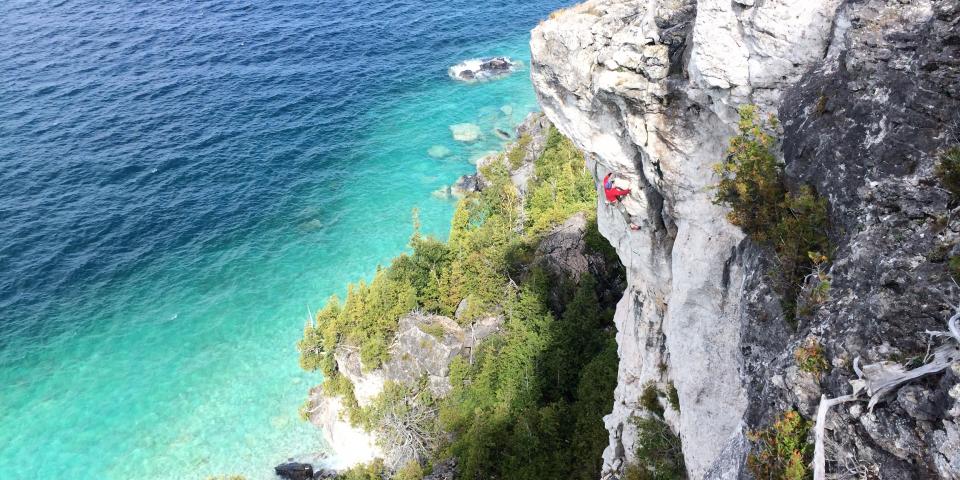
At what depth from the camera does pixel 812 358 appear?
10461mm

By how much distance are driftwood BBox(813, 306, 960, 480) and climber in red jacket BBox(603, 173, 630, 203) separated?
35.2ft

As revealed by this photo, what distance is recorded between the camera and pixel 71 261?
55.9 metres

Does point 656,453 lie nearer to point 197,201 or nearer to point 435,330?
point 435,330

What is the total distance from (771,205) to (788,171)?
2.70 feet

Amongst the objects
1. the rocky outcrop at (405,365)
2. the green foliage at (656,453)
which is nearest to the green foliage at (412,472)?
the rocky outcrop at (405,365)

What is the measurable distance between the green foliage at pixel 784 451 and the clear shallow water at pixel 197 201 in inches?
1444

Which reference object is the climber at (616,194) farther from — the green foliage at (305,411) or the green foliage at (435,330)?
the green foliage at (305,411)

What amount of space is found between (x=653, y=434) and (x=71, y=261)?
55.0m

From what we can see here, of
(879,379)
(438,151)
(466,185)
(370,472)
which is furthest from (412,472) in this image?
(438,151)

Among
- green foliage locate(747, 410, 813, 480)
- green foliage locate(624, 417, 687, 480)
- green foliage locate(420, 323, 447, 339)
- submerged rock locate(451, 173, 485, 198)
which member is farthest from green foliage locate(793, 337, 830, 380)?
submerged rock locate(451, 173, 485, 198)

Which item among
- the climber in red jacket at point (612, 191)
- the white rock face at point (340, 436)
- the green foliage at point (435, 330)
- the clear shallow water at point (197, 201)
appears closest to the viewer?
the climber in red jacket at point (612, 191)

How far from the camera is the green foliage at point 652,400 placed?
832 inches

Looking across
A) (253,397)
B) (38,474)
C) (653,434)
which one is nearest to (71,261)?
(38,474)

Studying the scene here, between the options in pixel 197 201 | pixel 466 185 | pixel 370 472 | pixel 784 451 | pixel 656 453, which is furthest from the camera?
pixel 197 201
